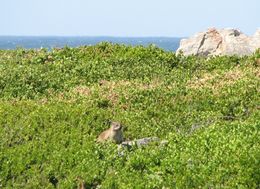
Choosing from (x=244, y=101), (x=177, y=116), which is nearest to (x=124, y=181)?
(x=177, y=116)

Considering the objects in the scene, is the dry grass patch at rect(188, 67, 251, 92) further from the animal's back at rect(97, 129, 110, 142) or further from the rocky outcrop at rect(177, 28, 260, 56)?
the rocky outcrop at rect(177, 28, 260, 56)

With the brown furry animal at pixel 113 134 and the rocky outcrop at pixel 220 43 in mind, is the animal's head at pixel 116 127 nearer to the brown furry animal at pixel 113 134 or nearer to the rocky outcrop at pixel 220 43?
the brown furry animal at pixel 113 134

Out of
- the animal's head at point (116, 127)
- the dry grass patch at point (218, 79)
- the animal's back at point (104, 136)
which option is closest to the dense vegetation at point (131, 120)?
the dry grass patch at point (218, 79)

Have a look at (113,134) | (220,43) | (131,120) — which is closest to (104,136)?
(113,134)

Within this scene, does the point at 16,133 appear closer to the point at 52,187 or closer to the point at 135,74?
the point at 52,187

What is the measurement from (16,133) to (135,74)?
42.8ft

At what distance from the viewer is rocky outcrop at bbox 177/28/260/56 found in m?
42.3

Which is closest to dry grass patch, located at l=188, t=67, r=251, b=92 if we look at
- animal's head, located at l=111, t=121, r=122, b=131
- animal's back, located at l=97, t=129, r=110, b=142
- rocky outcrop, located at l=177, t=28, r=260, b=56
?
animal's head, located at l=111, t=121, r=122, b=131

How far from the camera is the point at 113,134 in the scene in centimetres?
1944

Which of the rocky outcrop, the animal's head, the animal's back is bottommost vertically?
the rocky outcrop

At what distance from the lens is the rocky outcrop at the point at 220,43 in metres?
42.3

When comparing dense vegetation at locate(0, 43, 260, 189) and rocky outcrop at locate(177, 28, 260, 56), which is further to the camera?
rocky outcrop at locate(177, 28, 260, 56)

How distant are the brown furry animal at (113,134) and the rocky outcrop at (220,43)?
76.5ft

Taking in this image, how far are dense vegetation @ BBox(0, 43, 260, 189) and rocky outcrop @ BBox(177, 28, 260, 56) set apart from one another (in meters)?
5.74
